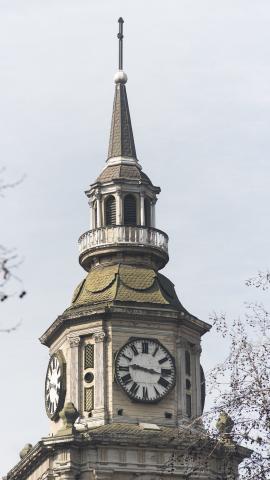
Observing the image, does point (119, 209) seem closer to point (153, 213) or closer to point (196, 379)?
point (153, 213)

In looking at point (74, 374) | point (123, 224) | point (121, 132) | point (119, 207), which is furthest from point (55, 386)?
point (121, 132)

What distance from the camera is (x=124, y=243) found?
9525cm

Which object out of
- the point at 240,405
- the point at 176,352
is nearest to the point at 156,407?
the point at 176,352

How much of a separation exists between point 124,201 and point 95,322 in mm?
8673

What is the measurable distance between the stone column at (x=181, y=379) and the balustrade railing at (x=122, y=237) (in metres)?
6.71

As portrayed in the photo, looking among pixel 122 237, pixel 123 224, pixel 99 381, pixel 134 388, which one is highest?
pixel 123 224

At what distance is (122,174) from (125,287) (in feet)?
25.5

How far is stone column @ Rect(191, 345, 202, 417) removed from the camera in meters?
92.8

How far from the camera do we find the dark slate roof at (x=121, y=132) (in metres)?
101

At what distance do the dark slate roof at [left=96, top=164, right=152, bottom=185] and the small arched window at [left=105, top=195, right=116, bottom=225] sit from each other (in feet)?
3.94

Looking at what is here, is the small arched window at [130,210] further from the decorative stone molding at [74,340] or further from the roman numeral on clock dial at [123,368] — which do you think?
the roman numeral on clock dial at [123,368]

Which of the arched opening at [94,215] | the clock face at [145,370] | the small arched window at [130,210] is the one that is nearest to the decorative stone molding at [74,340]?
the clock face at [145,370]

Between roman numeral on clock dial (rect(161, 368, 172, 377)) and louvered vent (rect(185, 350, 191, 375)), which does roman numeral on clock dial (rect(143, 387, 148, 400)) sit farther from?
louvered vent (rect(185, 350, 191, 375))

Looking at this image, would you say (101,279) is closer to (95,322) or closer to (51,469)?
(95,322)
